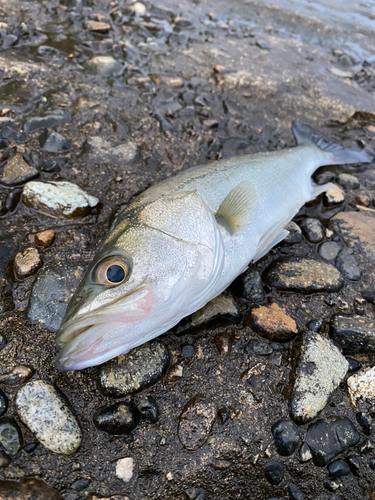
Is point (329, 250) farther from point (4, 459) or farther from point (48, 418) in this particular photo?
point (4, 459)

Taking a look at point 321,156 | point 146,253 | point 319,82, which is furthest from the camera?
point 319,82

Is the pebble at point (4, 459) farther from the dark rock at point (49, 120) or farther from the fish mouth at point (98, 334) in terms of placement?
the dark rock at point (49, 120)

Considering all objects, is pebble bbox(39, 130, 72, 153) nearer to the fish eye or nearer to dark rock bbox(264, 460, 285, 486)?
the fish eye

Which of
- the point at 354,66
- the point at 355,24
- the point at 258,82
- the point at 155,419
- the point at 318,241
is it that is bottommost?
the point at 155,419

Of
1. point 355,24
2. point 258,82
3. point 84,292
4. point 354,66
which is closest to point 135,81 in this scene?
point 258,82

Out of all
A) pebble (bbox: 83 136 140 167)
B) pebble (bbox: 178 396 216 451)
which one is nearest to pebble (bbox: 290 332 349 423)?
pebble (bbox: 178 396 216 451)

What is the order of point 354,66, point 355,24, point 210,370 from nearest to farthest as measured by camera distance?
point 210,370, point 354,66, point 355,24

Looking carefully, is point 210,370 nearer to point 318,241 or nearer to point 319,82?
point 318,241
